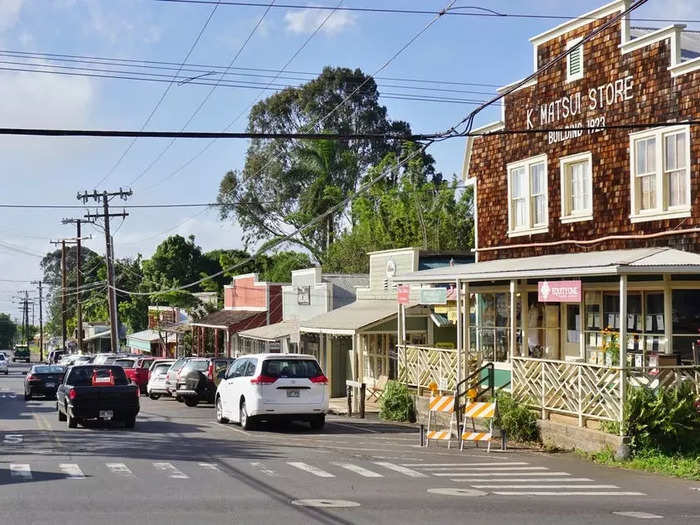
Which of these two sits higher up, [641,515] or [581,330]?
[581,330]

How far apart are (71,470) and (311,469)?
12.1 ft

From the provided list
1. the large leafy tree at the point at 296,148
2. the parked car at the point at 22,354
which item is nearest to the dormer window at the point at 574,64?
the large leafy tree at the point at 296,148

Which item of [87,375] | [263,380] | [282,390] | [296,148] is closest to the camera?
[263,380]

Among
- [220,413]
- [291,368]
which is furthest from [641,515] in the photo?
[220,413]

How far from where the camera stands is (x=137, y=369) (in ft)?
147

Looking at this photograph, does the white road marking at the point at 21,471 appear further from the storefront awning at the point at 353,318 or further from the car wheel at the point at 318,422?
the storefront awning at the point at 353,318

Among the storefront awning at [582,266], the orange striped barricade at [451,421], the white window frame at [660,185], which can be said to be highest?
the white window frame at [660,185]

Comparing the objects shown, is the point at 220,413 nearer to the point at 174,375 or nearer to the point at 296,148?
the point at 174,375

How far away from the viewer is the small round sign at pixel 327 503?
13.2 meters

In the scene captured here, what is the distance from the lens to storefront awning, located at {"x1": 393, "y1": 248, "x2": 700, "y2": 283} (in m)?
19.4

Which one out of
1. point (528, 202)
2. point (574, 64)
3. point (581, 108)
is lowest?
point (528, 202)

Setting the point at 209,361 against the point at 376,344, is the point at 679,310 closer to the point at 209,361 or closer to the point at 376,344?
the point at 376,344

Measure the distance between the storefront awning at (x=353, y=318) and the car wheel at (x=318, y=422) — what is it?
658 centimetres

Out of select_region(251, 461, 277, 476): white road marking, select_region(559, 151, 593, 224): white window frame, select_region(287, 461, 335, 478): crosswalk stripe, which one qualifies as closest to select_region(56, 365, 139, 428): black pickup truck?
select_region(251, 461, 277, 476): white road marking
